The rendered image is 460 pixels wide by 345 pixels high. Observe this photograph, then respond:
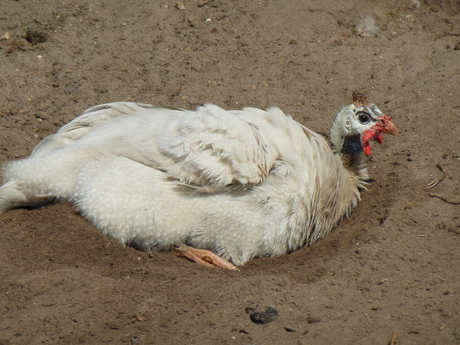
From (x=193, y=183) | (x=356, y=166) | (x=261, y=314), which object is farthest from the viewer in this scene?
(x=356, y=166)

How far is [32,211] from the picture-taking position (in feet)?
13.1

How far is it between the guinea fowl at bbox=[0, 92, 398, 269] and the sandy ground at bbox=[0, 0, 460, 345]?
0.55ft

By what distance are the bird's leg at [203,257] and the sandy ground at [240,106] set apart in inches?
4.0

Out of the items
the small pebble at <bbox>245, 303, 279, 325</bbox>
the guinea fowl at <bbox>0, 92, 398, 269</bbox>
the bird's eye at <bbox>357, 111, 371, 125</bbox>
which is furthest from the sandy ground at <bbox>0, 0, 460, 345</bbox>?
the bird's eye at <bbox>357, 111, 371, 125</bbox>

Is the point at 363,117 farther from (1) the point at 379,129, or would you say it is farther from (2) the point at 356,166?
(2) the point at 356,166

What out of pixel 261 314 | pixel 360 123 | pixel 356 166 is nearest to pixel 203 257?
pixel 261 314

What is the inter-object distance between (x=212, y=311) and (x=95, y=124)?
188cm

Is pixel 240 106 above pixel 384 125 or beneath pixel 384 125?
beneath

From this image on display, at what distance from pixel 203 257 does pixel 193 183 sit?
1.86 feet

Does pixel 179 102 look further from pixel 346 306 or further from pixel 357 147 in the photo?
pixel 346 306

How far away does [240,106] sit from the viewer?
540cm

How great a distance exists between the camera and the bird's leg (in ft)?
12.1

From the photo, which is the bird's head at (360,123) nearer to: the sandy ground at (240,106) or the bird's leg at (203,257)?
the sandy ground at (240,106)

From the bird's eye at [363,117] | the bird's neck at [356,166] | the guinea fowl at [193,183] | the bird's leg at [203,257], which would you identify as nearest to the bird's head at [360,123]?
the bird's eye at [363,117]
